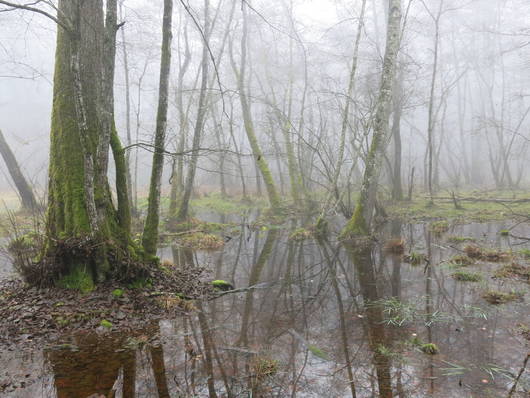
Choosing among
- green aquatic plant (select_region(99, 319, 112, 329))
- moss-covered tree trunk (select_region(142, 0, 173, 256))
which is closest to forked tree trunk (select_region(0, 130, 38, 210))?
moss-covered tree trunk (select_region(142, 0, 173, 256))

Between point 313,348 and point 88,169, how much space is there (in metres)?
3.80

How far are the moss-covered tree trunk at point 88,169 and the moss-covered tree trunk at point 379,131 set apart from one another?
6577 mm

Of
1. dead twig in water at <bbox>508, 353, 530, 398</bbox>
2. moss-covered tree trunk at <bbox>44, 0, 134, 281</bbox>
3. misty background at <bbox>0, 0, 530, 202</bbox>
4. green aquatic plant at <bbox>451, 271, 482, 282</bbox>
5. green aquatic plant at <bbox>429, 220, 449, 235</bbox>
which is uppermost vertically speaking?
misty background at <bbox>0, 0, 530, 202</bbox>

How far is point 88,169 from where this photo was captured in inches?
196

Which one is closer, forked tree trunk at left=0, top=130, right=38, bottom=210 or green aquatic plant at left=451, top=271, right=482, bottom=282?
green aquatic plant at left=451, top=271, right=482, bottom=282

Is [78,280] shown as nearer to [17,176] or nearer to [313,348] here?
[313,348]

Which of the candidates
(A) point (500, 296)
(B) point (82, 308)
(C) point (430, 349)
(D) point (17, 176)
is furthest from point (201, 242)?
(D) point (17, 176)

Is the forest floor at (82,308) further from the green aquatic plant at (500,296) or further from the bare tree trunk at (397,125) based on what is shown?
the bare tree trunk at (397,125)

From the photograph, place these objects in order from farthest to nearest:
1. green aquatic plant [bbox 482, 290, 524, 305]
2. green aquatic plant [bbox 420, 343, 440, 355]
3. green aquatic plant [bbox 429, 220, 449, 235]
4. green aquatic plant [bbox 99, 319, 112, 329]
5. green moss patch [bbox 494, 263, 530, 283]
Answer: green aquatic plant [bbox 429, 220, 449, 235] < green moss patch [bbox 494, 263, 530, 283] < green aquatic plant [bbox 482, 290, 524, 305] < green aquatic plant [bbox 99, 319, 112, 329] < green aquatic plant [bbox 420, 343, 440, 355]

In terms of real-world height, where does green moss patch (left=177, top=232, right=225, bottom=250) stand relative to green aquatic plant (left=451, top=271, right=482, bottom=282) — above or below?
above

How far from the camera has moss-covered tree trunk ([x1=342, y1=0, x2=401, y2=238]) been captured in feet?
31.2

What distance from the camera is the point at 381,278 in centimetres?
695

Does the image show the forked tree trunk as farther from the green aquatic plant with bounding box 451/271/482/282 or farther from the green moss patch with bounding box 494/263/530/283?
the green moss patch with bounding box 494/263/530/283

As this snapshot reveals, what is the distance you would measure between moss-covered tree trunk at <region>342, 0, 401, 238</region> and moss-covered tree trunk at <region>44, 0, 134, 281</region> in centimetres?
658
